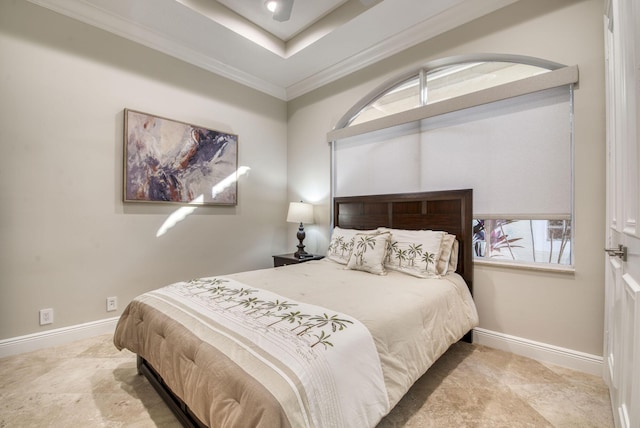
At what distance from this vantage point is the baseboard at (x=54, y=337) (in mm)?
2191

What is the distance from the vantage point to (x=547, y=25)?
7.16 ft

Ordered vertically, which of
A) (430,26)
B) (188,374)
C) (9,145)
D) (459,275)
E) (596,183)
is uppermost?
(430,26)

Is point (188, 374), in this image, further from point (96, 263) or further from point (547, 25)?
point (547, 25)

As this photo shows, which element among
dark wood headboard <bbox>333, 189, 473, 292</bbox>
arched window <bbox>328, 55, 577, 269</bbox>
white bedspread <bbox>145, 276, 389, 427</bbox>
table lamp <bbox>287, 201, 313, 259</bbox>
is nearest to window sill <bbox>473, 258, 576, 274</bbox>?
arched window <bbox>328, 55, 577, 269</bbox>

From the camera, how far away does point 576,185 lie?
80.5 inches

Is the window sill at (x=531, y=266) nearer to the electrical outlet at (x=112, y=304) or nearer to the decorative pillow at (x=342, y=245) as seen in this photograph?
the decorative pillow at (x=342, y=245)

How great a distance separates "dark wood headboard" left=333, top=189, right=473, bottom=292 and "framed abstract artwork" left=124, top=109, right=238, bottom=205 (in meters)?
1.45

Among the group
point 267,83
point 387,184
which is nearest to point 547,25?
point 387,184

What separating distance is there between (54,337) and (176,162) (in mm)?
1864

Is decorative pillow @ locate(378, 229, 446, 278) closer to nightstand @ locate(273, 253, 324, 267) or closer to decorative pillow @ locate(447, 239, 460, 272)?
decorative pillow @ locate(447, 239, 460, 272)

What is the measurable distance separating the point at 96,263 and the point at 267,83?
2.94 metres

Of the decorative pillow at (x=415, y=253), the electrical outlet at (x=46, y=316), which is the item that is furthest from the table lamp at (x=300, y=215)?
the electrical outlet at (x=46, y=316)

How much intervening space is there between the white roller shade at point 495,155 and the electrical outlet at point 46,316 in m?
3.26

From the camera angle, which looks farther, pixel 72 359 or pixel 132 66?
pixel 132 66
